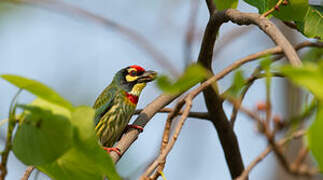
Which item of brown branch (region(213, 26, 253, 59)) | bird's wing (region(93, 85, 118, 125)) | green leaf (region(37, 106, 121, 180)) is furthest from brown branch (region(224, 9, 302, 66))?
brown branch (region(213, 26, 253, 59))

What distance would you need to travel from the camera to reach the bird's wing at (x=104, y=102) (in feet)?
15.8

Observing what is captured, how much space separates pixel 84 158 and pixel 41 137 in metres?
0.18

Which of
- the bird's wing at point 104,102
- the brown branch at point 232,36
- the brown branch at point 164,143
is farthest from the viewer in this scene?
the brown branch at point 232,36

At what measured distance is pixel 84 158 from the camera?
65.9 inches

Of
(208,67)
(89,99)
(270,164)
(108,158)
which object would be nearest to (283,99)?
(270,164)

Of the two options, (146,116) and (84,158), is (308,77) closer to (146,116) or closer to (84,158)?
(84,158)

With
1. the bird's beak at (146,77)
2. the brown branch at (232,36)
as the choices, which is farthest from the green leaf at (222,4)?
the brown branch at (232,36)

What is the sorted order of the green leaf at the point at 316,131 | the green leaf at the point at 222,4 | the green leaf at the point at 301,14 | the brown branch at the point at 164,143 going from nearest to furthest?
the green leaf at the point at 316,131 → the brown branch at the point at 164,143 → the green leaf at the point at 301,14 → the green leaf at the point at 222,4

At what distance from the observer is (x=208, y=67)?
9.81 feet

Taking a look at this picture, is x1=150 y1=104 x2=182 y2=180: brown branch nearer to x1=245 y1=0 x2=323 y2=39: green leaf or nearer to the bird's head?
x1=245 y1=0 x2=323 y2=39: green leaf

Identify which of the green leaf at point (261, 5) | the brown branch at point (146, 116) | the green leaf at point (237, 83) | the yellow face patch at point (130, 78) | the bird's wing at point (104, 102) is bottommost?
the bird's wing at point (104, 102)

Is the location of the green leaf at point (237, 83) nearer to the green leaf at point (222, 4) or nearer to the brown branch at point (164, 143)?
the brown branch at point (164, 143)

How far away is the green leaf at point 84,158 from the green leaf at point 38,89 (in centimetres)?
6

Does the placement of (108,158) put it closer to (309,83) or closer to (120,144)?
(309,83)
